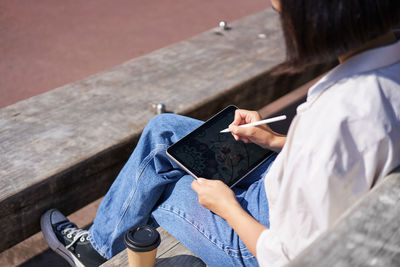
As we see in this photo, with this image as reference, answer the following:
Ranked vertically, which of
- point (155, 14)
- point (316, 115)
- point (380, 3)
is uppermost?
point (380, 3)

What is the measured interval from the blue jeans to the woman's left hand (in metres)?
0.07

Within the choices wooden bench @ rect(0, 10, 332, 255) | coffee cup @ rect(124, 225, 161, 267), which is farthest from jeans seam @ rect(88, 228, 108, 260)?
coffee cup @ rect(124, 225, 161, 267)

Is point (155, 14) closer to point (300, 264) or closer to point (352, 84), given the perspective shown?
point (352, 84)

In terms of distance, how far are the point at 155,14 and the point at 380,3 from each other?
415 centimetres

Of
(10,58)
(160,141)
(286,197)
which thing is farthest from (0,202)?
(10,58)

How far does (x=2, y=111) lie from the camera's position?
217 cm

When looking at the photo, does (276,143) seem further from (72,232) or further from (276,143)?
(72,232)

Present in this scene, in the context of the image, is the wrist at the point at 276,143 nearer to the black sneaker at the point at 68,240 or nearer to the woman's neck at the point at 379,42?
the woman's neck at the point at 379,42

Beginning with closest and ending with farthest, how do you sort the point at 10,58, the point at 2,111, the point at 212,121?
the point at 212,121, the point at 2,111, the point at 10,58

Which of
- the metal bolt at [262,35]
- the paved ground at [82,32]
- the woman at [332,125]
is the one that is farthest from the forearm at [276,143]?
the paved ground at [82,32]

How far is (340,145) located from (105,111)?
1.41 meters

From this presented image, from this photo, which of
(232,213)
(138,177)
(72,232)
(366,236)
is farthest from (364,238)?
(72,232)

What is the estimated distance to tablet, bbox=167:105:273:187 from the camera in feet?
5.28

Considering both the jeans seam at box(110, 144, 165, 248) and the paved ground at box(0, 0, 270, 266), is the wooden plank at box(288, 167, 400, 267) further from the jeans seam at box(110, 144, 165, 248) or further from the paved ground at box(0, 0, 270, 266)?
the paved ground at box(0, 0, 270, 266)
